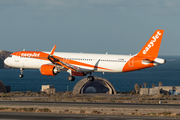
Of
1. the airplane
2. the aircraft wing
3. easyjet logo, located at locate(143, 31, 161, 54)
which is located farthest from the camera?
the aircraft wing

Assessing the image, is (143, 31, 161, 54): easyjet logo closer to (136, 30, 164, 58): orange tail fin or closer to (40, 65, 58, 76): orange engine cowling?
(136, 30, 164, 58): orange tail fin

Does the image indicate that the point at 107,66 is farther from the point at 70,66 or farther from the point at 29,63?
the point at 29,63

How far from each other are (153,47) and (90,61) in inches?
490

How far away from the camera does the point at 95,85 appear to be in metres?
119

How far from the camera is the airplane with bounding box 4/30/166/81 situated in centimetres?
6750

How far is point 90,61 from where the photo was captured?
69.5 m

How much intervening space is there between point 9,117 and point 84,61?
26.0 metres


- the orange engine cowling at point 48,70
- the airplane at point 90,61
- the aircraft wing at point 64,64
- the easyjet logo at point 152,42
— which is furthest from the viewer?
the orange engine cowling at point 48,70

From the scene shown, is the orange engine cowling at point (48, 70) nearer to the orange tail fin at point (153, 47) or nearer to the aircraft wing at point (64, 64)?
the aircraft wing at point (64, 64)

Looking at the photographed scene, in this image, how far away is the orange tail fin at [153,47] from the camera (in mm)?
67512

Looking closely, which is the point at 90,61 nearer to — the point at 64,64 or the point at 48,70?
the point at 64,64

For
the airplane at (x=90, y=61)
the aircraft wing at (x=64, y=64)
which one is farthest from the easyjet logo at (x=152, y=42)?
the aircraft wing at (x=64, y=64)

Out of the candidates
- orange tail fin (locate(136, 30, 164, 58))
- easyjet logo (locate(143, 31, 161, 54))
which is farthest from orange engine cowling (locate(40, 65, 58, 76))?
easyjet logo (locate(143, 31, 161, 54))

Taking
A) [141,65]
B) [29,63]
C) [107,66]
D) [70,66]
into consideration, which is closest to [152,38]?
[141,65]
